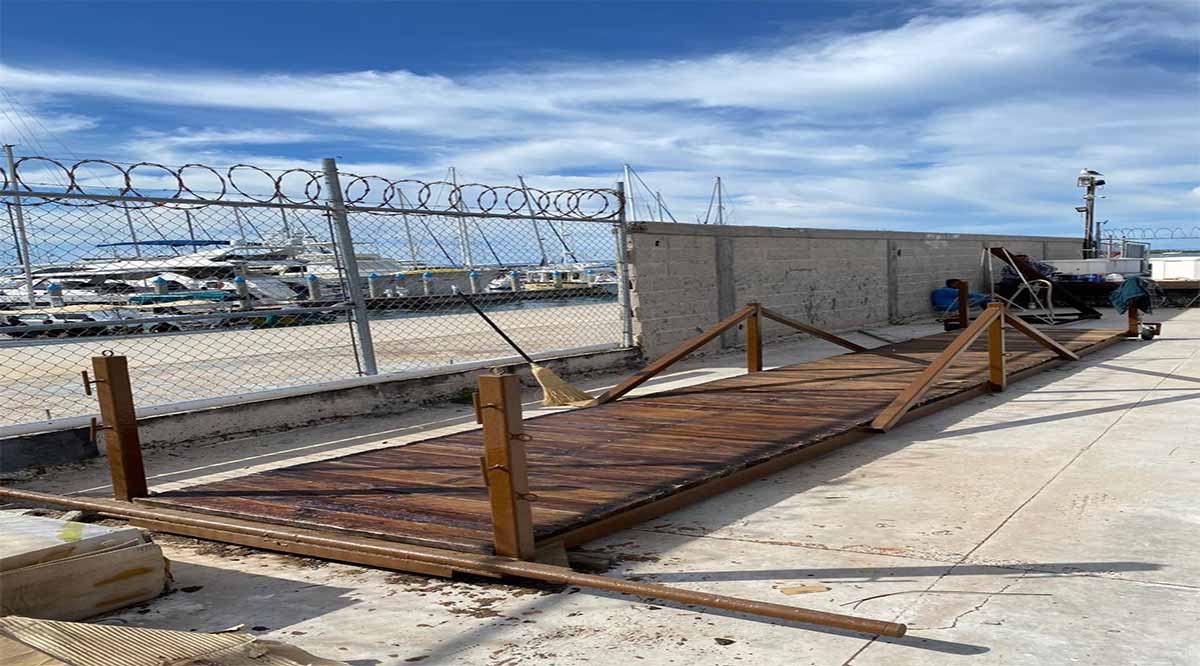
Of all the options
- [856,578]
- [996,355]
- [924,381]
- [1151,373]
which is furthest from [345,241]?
[1151,373]

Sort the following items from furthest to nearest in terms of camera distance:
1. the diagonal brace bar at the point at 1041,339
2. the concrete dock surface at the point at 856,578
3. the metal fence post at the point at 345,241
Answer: the diagonal brace bar at the point at 1041,339 → the metal fence post at the point at 345,241 → the concrete dock surface at the point at 856,578

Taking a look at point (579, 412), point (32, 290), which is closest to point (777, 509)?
point (579, 412)

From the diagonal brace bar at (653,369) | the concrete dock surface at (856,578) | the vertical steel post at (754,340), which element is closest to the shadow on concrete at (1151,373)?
the concrete dock surface at (856,578)

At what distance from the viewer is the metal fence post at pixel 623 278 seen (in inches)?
456

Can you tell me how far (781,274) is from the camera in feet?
49.3

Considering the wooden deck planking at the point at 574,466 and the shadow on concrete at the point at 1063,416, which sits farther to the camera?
the shadow on concrete at the point at 1063,416

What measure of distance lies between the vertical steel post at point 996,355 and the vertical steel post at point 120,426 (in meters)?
6.96

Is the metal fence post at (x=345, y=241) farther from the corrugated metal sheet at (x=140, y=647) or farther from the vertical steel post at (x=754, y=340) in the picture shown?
the corrugated metal sheet at (x=140, y=647)

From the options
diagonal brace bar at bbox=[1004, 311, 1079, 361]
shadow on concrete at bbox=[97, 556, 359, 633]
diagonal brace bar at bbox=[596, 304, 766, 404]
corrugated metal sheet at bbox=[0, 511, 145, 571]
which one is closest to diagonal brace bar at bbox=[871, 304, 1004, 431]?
diagonal brace bar at bbox=[1004, 311, 1079, 361]

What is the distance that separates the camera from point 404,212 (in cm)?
890

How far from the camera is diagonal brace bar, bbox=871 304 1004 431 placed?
22.1 ft

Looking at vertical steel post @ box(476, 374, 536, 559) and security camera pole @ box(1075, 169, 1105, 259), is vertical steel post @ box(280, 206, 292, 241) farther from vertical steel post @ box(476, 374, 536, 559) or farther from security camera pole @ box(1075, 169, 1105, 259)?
security camera pole @ box(1075, 169, 1105, 259)

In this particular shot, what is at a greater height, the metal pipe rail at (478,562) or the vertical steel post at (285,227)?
the vertical steel post at (285,227)

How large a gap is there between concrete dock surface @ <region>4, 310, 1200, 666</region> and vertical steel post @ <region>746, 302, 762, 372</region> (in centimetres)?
299
